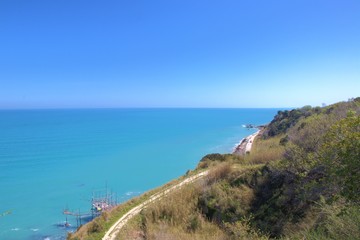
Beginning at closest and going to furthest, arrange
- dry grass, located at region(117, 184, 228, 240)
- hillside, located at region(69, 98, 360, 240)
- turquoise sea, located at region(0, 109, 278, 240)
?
hillside, located at region(69, 98, 360, 240)
dry grass, located at region(117, 184, 228, 240)
turquoise sea, located at region(0, 109, 278, 240)

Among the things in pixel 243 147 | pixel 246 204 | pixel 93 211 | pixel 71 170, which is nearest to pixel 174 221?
pixel 246 204

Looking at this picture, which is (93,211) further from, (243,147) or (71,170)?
(243,147)

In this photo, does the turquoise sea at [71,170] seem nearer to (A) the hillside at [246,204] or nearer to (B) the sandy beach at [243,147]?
(B) the sandy beach at [243,147]

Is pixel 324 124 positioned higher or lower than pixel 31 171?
higher

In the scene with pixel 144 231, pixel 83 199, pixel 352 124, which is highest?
pixel 352 124

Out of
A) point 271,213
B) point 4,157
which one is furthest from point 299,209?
point 4,157

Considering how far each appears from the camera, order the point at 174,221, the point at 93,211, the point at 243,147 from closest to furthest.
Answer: the point at 174,221
the point at 93,211
the point at 243,147

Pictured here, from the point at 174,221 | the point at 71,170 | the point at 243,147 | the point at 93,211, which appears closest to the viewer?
the point at 174,221

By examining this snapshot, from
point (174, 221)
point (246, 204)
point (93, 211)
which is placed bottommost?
point (93, 211)

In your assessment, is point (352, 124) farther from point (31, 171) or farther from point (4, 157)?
point (4, 157)

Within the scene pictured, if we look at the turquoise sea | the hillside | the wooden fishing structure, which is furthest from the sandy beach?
the hillside

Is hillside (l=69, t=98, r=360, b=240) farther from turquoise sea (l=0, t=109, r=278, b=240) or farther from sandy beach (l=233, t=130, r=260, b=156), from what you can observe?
sandy beach (l=233, t=130, r=260, b=156)
